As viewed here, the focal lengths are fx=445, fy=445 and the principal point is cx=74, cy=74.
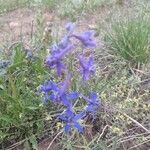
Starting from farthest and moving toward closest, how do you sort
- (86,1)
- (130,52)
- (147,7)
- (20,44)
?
(86,1) < (147,7) < (130,52) < (20,44)

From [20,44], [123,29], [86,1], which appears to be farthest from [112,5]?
[20,44]

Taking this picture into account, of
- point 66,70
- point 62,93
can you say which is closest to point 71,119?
point 62,93

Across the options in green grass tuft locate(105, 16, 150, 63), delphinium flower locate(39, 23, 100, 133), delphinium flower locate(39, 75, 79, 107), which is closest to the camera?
delphinium flower locate(39, 23, 100, 133)

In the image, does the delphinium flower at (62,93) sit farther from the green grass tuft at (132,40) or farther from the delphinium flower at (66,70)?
the green grass tuft at (132,40)

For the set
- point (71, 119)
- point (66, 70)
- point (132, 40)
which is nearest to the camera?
point (66, 70)

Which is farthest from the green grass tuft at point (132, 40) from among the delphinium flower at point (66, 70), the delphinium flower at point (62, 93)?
the delphinium flower at point (62, 93)

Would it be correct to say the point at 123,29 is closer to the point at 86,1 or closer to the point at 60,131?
the point at 60,131

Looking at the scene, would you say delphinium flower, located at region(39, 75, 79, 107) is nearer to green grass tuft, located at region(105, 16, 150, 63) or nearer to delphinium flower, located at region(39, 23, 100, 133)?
delphinium flower, located at region(39, 23, 100, 133)

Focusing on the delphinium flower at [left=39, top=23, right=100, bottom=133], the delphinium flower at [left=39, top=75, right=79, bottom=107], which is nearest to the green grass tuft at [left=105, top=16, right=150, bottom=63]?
the delphinium flower at [left=39, top=23, right=100, bottom=133]

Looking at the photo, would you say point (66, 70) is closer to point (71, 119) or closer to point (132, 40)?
point (71, 119)

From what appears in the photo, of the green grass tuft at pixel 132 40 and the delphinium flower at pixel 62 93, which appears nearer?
the delphinium flower at pixel 62 93

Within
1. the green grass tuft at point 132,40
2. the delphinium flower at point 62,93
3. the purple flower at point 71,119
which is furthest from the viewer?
the green grass tuft at point 132,40
